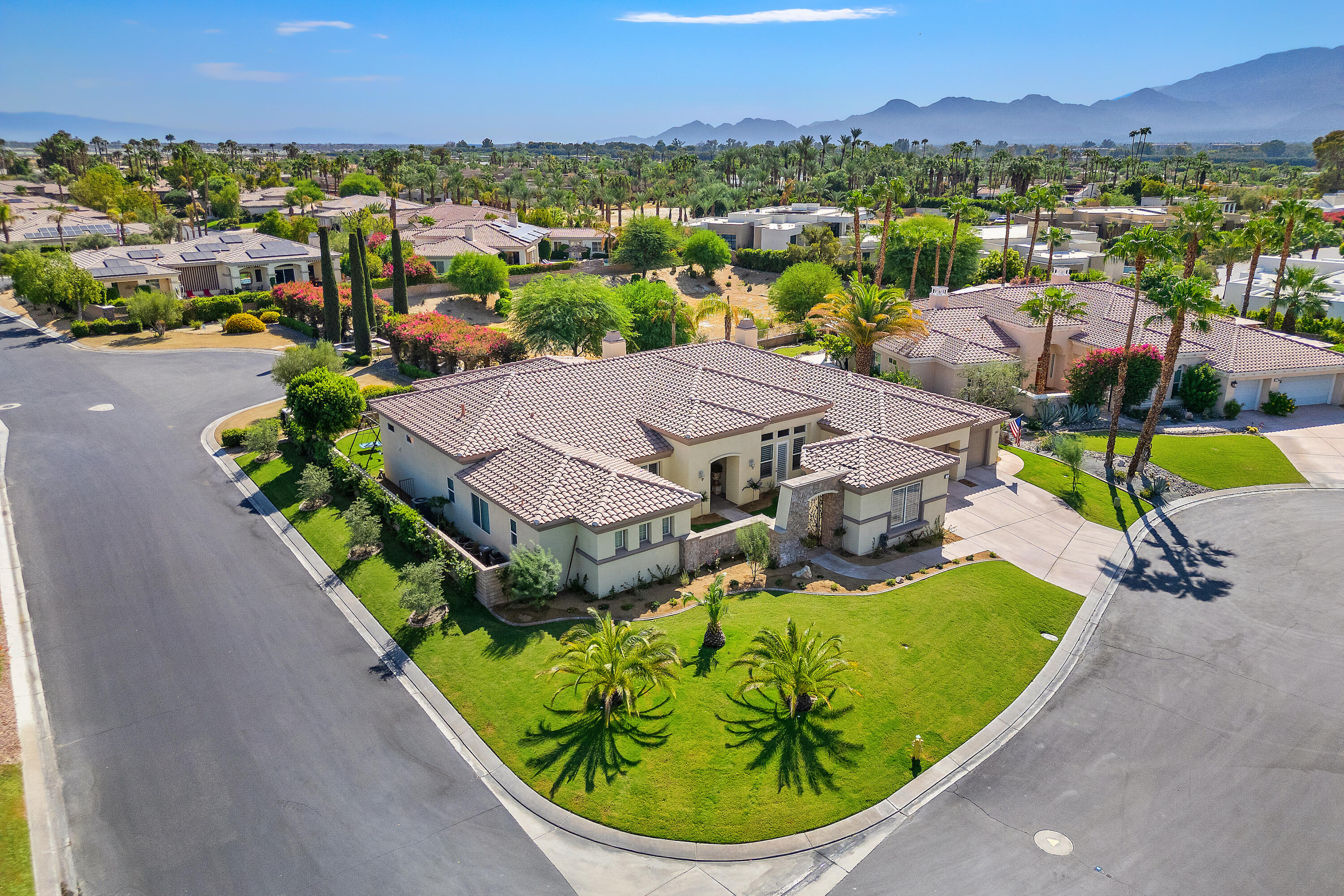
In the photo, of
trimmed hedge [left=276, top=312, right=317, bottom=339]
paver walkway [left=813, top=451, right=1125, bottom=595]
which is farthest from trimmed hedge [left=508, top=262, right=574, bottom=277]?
paver walkway [left=813, top=451, right=1125, bottom=595]

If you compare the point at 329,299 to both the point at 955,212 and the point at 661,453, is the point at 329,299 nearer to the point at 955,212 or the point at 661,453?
the point at 661,453

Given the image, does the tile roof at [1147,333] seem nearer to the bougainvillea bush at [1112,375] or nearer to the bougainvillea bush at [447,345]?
the bougainvillea bush at [1112,375]

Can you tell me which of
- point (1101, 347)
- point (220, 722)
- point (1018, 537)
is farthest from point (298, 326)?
point (1101, 347)

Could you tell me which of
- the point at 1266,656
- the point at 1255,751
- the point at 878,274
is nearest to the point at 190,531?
the point at 1255,751

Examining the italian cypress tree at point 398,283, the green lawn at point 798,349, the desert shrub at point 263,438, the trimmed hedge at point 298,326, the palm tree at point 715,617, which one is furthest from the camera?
the trimmed hedge at point 298,326

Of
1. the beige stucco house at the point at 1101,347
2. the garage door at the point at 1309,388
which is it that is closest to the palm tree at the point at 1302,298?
the beige stucco house at the point at 1101,347
